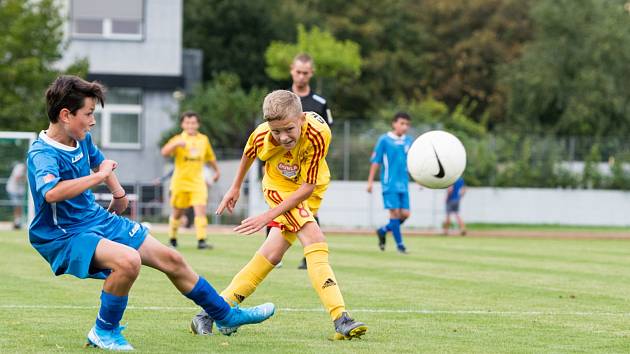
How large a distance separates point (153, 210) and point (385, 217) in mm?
6343

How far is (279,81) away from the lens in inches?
2125

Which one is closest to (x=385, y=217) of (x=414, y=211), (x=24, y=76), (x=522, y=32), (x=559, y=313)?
(x=414, y=211)

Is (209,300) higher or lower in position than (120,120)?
higher

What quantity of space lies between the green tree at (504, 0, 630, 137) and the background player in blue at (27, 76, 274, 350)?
135 feet

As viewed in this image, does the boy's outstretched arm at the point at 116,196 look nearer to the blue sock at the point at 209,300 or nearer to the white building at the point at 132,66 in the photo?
the blue sock at the point at 209,300

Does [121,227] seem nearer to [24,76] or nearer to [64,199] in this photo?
[64,199]

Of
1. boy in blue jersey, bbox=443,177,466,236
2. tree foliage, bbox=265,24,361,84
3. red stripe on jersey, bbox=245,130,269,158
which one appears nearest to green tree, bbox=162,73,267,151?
tree foliage, bbox=265,24,361,84

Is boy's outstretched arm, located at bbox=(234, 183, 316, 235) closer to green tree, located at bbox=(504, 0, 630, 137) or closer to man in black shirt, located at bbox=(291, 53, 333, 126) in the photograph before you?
man in black shirt, located at bbox=(291, 53, 333, 126)

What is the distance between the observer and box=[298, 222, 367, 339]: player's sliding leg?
7480 mm

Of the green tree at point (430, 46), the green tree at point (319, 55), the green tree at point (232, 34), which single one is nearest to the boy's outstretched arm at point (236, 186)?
the green tree at point (319, 55)

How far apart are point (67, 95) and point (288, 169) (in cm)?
175

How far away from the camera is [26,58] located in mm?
31797

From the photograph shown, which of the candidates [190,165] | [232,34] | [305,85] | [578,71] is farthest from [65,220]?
[232,34]

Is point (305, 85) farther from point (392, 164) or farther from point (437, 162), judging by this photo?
point (392, 164)
